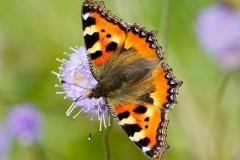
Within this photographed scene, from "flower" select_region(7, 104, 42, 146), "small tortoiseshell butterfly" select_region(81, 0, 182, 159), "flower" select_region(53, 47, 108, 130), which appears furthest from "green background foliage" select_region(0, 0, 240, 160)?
"flower" select_region(53, 47, 108, 130)

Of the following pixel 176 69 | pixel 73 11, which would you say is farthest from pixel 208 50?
pixel 73 11

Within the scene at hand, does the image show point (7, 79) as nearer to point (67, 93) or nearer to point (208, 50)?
point (208, 50)

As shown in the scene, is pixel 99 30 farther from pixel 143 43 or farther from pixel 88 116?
pixel 88 116

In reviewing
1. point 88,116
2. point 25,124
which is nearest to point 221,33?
point 88,116

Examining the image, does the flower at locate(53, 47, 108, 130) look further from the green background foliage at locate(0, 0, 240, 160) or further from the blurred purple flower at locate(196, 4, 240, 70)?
the blurred purple flower at locate(196, 4, 240, 70)


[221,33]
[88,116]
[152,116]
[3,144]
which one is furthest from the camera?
[88,116]

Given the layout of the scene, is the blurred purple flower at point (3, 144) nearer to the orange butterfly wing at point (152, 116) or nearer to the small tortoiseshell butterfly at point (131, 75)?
the small tortoiseshell butterfly at point (131, 75)

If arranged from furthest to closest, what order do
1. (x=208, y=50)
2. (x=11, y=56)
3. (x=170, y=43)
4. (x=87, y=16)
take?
(x=11, y=56)
(x=170, y=43)
(x=208, y=50)
(x=87, y=16)
